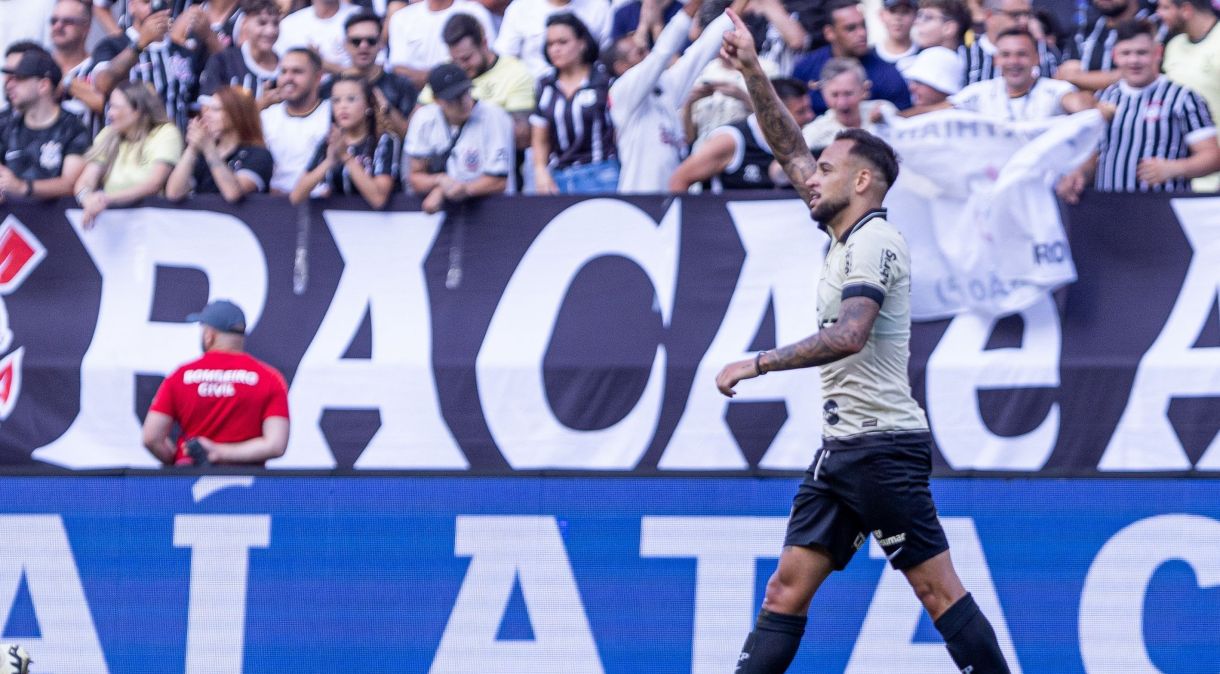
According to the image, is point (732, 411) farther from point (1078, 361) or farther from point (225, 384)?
point (225, 384)

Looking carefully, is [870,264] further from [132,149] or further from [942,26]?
[132,149]

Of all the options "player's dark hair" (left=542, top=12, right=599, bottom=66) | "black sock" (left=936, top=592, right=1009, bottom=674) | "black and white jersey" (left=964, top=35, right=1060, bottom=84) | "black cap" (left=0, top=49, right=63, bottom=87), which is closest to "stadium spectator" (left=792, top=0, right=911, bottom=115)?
"black and white jersey" (left=964, top=35, right=1060, bottom=84)

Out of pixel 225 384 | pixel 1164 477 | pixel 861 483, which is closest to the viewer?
pixel 861 483

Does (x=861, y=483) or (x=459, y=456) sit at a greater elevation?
(x=861, y=483)

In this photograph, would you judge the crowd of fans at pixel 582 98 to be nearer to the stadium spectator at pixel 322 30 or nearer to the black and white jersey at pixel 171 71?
the black and white jersey at pixel 171 71

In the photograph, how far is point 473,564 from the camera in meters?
7.02

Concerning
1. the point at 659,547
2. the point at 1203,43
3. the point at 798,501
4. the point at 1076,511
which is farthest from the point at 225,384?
the point at 1203,43

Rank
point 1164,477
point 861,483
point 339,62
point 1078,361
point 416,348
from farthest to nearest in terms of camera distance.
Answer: point 339,62 → point 416,348 → point 1078,361 → point 1164,477 → point 861,483

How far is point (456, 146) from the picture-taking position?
916 cm

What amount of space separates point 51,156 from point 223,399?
2.79 m

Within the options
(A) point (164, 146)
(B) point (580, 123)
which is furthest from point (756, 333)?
(A) point (164, 146)

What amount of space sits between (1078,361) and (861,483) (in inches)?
120

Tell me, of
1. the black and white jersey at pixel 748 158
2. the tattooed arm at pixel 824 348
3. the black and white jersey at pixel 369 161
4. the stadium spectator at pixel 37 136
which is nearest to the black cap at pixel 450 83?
the black and white jersey at pixel 369 161

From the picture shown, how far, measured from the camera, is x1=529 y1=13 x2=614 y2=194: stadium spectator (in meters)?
9.47
